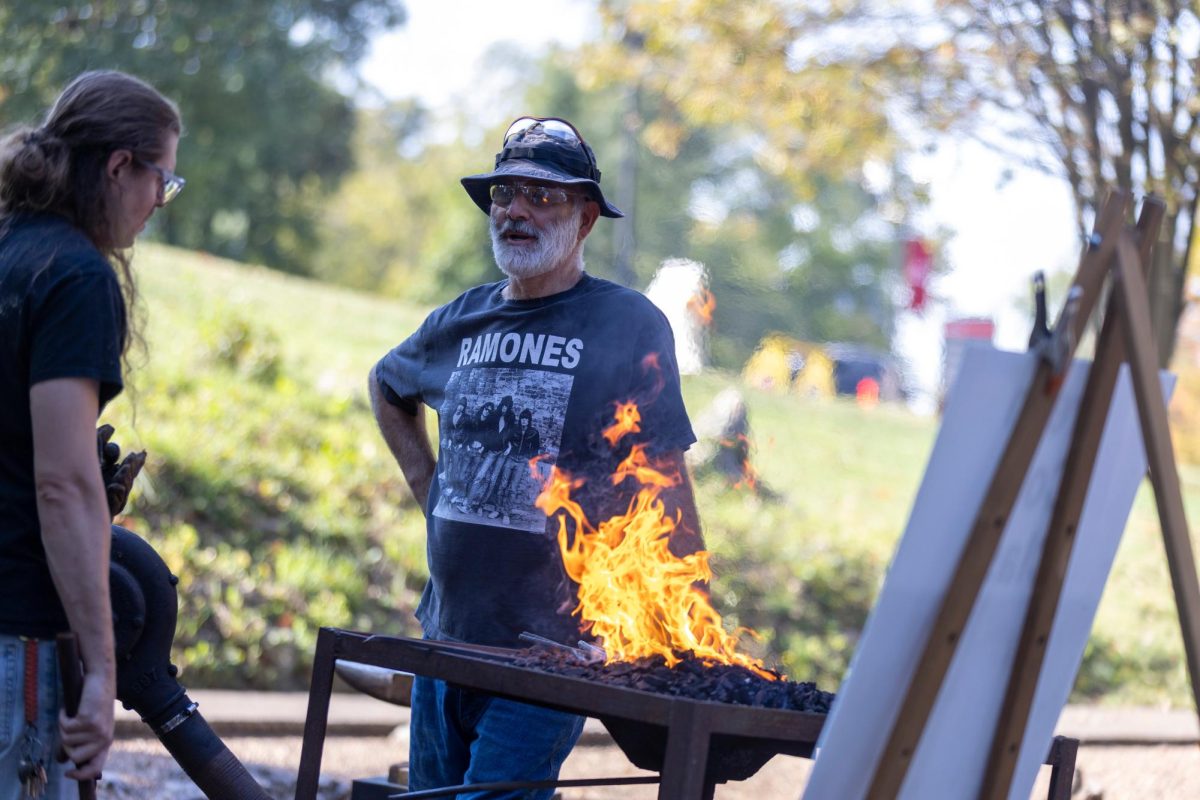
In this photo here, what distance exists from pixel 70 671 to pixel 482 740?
1300 mm

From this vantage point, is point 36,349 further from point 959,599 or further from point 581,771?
point 581,771

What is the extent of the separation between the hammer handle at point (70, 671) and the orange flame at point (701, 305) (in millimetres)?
5664

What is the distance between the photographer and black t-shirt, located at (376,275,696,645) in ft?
12.5

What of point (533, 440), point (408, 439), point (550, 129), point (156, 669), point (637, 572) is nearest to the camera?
point (156, 669)

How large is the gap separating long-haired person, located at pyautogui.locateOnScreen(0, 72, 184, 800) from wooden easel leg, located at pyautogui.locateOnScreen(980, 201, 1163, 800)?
1.72 meters

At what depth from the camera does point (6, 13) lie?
17359 mm

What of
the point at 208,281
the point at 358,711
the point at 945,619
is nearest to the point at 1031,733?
the point at 945,619

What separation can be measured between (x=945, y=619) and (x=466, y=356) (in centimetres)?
178

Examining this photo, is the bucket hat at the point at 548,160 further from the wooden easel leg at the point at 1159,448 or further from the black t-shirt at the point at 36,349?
the wooden easel leg at the point at 1159,448

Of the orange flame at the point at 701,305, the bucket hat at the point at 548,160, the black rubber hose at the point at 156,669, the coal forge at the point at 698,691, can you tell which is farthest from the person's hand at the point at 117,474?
the orange flame at the point at 701,305

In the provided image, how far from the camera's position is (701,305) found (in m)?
8.27

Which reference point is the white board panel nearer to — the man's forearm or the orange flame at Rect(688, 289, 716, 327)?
the man's forearm

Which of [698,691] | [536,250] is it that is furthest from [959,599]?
[536,250]

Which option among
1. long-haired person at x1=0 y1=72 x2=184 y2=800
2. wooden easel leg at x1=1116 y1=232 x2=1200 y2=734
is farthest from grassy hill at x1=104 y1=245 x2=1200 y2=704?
wooden easel leg at x1=1116 y1=232 x2=1200 y2=734
